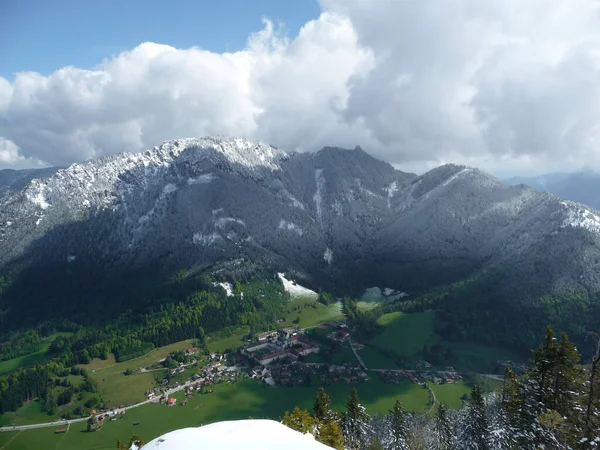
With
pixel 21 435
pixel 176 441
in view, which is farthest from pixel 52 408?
pixel 176 441

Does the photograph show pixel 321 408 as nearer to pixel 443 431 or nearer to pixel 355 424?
pixel 355 424

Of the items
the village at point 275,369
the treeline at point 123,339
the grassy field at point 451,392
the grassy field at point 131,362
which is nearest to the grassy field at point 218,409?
the village at point 275,369

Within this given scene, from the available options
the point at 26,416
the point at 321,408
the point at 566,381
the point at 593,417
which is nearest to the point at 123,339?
the point at 26,416

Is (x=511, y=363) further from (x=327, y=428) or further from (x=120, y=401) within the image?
(x=120, y=401)

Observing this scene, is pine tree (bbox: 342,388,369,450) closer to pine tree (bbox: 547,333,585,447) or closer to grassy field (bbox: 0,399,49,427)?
pine tree (bbox: 547,333,585,447)

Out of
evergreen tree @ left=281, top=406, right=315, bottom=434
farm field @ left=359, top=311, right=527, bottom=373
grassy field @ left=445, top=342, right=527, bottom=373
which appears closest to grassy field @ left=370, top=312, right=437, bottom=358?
farm field @ left=359, top=311, right=527, bottom=373

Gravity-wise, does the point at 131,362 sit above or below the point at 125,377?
above
